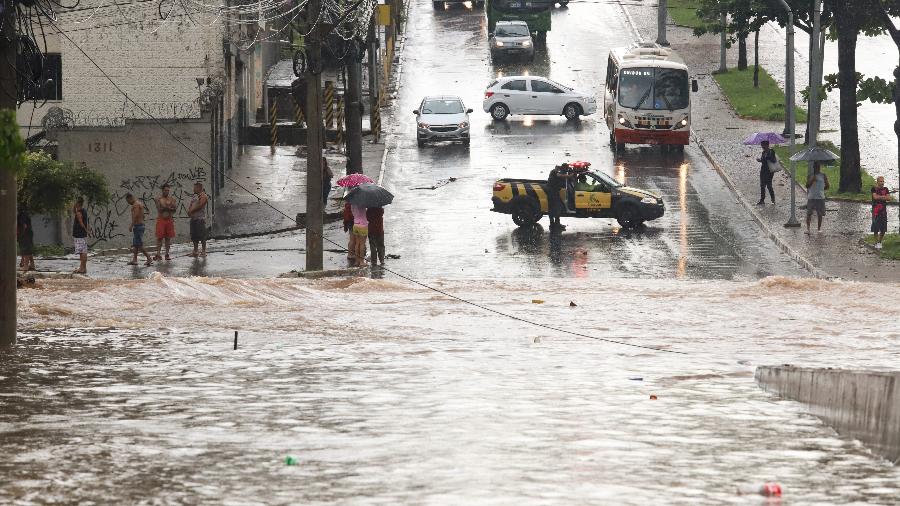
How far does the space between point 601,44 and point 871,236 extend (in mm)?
29771

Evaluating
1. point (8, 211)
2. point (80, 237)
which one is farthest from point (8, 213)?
point (80, 237)

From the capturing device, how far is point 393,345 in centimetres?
1938

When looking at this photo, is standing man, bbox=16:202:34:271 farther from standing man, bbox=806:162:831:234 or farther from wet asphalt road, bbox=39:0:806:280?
standing man, bbox=806:162:831:234

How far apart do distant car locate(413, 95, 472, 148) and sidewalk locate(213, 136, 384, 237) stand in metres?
1.40

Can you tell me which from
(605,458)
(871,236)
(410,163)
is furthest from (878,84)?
(605,458)

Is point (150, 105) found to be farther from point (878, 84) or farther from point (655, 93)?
point (878, 84)

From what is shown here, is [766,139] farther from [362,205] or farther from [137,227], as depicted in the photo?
[137,227]

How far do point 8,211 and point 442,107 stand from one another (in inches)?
1148

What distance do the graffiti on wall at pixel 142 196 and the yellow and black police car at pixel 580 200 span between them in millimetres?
7700

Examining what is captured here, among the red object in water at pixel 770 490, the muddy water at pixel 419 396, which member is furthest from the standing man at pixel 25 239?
the red object in water at pixel 770 490

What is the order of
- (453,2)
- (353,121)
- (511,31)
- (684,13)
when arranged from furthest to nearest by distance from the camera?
(453,2)
(684,13)
(511,31)
(353,121)

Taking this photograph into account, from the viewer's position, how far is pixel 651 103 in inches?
1757

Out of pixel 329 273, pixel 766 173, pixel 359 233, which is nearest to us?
pixel 329 273

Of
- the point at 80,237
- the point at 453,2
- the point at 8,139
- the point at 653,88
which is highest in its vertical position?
the point at 453,2
